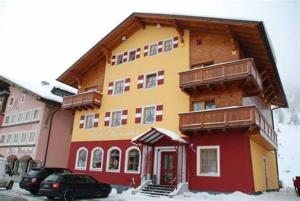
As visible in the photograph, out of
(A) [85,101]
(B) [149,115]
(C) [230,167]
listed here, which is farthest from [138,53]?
(C) [230,167]

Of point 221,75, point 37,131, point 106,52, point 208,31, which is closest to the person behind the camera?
point 221,75

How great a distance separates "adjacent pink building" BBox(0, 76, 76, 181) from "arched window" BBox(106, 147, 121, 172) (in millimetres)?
8826

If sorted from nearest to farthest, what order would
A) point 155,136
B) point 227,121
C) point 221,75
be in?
point 227,121 → point 221,75 → point 155,136

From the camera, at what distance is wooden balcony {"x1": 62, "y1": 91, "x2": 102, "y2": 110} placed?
85.6ft

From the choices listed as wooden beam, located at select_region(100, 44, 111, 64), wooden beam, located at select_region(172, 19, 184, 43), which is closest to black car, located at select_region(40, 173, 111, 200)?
wooden beam, located at select_region(172, 19, 184, 43)

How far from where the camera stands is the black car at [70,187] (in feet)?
50.9

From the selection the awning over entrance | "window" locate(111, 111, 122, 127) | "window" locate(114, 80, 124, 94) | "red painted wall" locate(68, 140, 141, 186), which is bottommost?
"red painted wall" locate(68, 140, 141, 186)

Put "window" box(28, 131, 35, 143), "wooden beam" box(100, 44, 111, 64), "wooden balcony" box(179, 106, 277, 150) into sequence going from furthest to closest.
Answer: "window" box(28, 131, 35, 143) → "wooden beam" box(100, 44, 111, 64) → "wooden balcony" box(179, 106, 277, 150)

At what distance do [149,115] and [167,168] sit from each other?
4.44 meters

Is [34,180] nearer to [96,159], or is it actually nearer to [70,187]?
[70,187]

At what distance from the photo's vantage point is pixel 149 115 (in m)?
23.4

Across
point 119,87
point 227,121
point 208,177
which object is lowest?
point 208,177

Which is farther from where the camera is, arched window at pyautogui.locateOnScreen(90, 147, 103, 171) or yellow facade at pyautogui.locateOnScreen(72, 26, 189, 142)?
arched window at pyautogui.locateOnScreen(90, 147, 103, 171)

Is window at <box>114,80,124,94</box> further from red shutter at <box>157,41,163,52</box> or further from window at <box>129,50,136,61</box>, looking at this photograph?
red shutter at <box>157,41,163,52</box>
